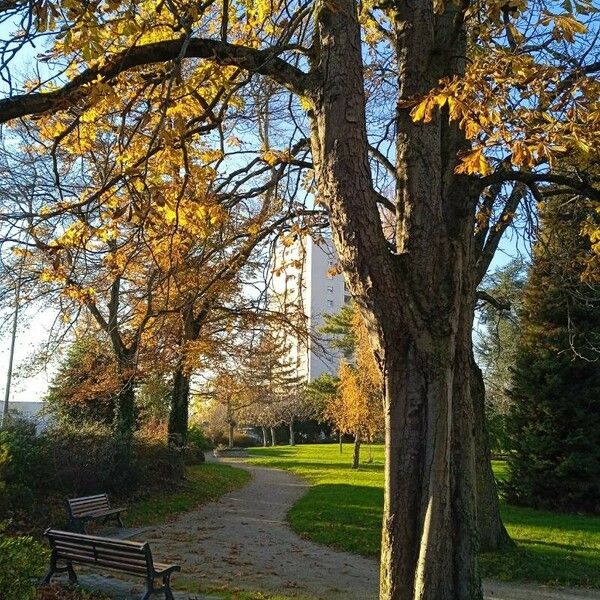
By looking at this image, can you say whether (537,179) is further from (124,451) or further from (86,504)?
(124,451)

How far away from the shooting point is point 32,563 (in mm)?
5523

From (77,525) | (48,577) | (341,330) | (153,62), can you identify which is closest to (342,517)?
(77,525)

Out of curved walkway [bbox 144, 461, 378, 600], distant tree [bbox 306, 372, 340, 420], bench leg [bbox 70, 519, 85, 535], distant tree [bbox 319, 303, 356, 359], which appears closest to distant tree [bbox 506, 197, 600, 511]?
curved walkway [bbox 144, 461, 378, 600]

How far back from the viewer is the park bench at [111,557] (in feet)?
22.8

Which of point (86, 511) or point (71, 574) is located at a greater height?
point (86, 511)

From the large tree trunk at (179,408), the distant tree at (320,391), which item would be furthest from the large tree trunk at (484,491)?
the distant tree at (320,391)

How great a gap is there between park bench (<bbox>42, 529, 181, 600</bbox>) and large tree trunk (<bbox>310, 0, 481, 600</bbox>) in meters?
2.99

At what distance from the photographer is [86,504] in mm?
11938

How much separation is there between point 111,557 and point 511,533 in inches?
353

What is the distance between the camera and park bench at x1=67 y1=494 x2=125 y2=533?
10922 millimetres

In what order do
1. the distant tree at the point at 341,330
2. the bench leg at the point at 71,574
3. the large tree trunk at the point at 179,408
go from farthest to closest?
the distant tree at the point at 341,330 < the large tree trunk at the point at 179,408 < the bench leg at the point at 71,574

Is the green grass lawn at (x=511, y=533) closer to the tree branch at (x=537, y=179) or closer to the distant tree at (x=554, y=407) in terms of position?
the distant tree at (x=554, y=407)

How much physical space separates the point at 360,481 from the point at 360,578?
14082 millimetres

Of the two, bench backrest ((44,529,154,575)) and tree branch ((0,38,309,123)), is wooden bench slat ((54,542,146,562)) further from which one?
tree branch ((0,38,309,123))
